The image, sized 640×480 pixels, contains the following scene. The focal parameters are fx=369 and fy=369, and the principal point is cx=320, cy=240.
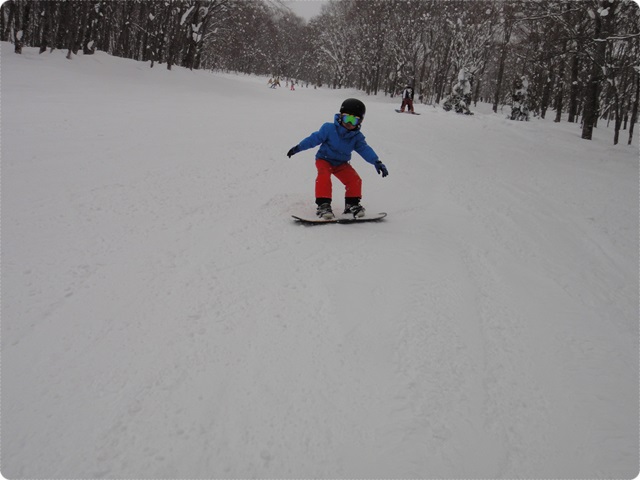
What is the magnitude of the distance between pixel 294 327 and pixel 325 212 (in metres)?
2.05

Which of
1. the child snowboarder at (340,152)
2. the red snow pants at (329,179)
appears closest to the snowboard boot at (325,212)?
the child snowboarder at (340,152)

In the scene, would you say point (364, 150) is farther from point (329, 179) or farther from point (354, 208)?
point (354, 208)

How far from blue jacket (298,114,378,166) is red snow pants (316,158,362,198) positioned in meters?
0.08

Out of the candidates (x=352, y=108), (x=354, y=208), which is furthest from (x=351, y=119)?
(x=354, y=208)

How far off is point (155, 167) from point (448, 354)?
506cm

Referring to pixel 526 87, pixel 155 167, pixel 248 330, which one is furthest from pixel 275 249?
pixel 526 87

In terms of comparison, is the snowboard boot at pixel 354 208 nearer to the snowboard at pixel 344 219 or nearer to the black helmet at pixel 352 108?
the snowboard at pixel 344 219

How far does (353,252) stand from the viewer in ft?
12.5

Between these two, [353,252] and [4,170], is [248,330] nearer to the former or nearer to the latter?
[353,252]

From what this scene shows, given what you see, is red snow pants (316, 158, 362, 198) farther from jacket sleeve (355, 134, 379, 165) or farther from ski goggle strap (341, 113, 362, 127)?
ski goggle strap (341, 113, 362, 127)

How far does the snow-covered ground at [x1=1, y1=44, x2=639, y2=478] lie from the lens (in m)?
1.88

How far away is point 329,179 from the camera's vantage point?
4605mm

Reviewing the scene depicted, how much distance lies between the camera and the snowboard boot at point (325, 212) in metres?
4.43

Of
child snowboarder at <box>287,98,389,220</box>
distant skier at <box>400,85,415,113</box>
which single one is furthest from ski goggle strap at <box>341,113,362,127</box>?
distant skier at <box>400,85,415,113</box>
